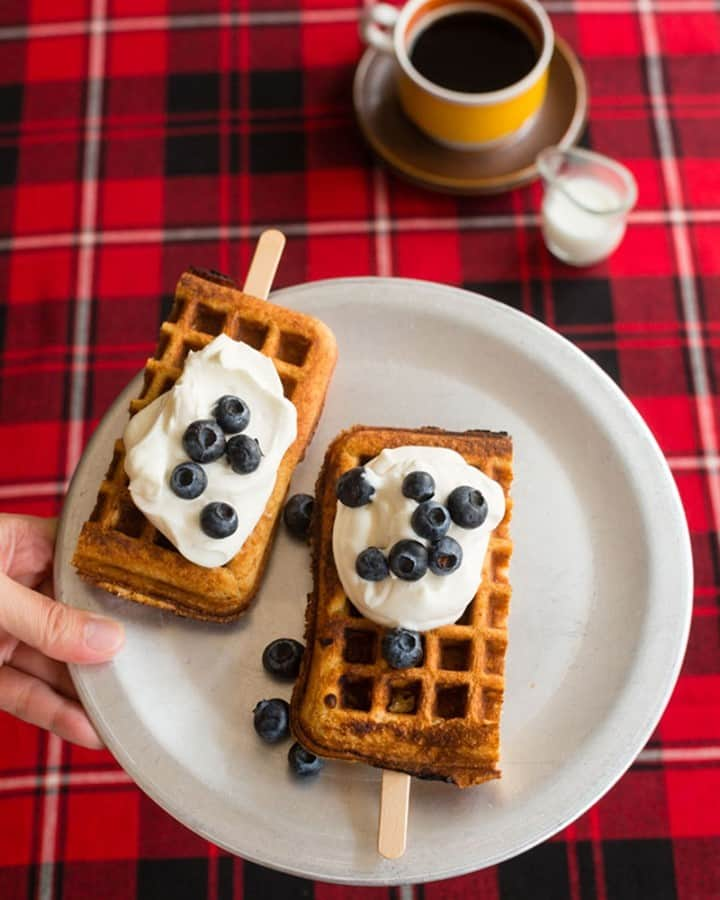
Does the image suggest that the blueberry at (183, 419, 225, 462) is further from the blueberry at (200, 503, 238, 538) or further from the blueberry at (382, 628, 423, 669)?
the blueberry at (382, 628, 423, 669)

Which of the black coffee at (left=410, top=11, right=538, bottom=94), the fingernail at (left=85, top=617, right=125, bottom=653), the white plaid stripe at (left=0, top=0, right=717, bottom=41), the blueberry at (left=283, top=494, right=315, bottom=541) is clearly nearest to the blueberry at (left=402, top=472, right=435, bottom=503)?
the blueberry at (left=283, top=494, right=315, bottom=541)

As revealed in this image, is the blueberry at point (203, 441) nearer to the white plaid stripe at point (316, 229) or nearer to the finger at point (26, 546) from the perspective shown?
the finger at point (26, 546)

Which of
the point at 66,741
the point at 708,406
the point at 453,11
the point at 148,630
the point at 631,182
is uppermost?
the point at 453,11

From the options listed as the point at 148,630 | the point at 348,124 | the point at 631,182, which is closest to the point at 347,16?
the point at 348,124

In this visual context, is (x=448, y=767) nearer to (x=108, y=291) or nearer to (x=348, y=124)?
(x=108, y=291)

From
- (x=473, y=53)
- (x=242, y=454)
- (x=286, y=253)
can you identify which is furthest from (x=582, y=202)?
(x=242, y=454)

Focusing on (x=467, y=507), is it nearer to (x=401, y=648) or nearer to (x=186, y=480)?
(x=401, y=648)
